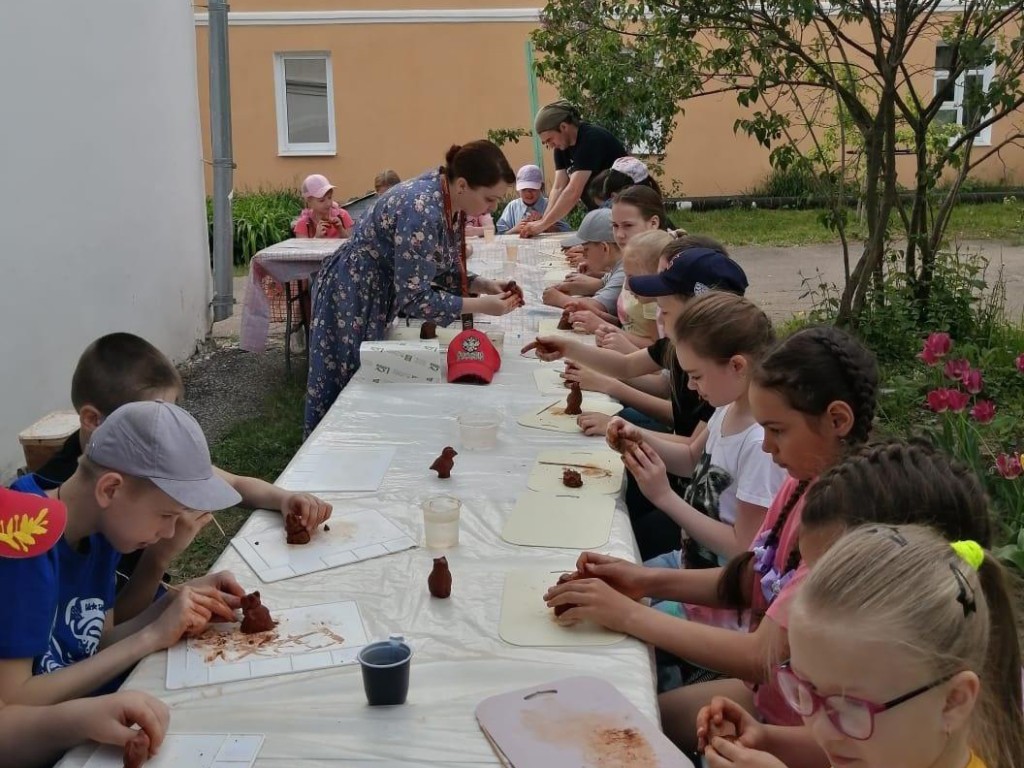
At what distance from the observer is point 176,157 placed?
7.82 metres

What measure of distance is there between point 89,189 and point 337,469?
4.11 meters

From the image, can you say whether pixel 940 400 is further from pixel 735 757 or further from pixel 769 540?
pixel 735 757

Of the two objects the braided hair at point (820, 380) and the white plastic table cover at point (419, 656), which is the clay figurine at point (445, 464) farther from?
the braided hair at point (820, 380)

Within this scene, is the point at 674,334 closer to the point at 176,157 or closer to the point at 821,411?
the point at 821,411

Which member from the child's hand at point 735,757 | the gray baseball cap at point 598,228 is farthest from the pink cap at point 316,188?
the child's hand at point 735,757

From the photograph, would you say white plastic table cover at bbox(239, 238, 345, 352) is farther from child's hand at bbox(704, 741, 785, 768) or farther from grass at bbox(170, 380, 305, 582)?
child's hand at bbox(704, 741, 785, 768)

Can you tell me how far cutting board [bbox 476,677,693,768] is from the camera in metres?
1.61

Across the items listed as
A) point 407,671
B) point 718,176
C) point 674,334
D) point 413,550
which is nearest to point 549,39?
point 674,334

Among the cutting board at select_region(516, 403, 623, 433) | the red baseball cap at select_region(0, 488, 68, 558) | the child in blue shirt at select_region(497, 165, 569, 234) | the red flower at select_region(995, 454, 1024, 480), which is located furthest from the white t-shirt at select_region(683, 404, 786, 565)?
the child in blue shirt at select_region(497, 165, 569, 234)

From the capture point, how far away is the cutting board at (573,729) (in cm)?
161

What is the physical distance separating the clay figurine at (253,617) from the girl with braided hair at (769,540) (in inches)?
24.0

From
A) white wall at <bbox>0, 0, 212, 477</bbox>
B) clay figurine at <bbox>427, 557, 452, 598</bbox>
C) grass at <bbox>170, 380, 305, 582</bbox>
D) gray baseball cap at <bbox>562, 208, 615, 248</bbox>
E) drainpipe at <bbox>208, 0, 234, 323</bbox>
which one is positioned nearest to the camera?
clay figurine at <bbox>427, 557, 452, 598</bbox>

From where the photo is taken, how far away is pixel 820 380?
2.19 m

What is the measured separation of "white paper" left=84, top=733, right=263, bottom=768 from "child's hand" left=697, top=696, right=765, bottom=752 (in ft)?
2.68
